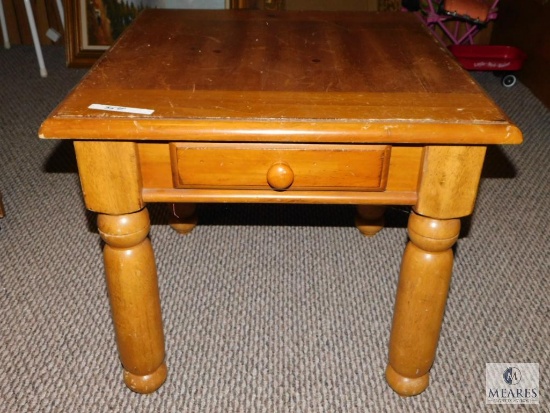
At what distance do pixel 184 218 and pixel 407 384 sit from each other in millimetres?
722

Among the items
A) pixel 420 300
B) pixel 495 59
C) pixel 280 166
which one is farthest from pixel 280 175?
pixel 495 59

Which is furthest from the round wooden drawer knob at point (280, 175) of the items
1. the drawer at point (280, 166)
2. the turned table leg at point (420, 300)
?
the turned table leg at point (420, 300)

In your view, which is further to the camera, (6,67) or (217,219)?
(6,67)

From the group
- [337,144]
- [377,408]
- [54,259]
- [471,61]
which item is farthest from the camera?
[471,61]

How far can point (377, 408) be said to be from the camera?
115 cm

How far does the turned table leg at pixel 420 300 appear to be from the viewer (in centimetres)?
97

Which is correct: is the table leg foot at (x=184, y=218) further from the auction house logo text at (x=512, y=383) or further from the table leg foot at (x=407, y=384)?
the auction house logo text at (x=512, y=383)

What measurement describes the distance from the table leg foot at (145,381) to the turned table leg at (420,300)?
1.42ft

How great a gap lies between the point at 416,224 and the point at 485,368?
434 mm

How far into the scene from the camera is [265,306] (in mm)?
1389

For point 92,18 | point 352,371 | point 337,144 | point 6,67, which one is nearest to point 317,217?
point 352,371

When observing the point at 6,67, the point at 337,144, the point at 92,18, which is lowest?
the point at 6,67

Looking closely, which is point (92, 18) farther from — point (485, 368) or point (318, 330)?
point (485, 368)

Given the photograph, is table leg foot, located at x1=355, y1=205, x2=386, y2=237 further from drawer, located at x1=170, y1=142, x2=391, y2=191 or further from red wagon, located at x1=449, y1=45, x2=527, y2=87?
red wagon, located at x1=449, y1=45, x2=527, y2=87
